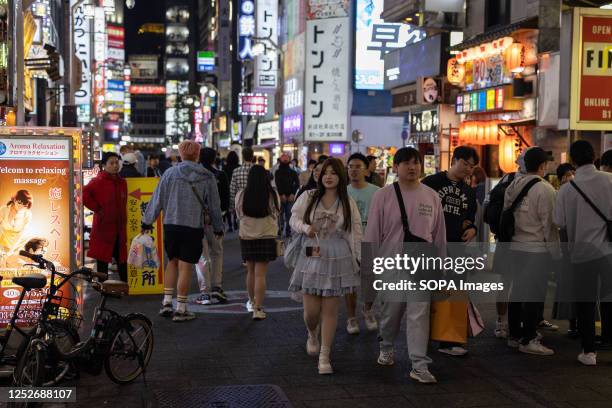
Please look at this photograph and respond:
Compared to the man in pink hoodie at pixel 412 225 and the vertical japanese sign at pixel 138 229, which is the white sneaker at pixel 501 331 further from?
the vertical japanese sign at pixel 138 229

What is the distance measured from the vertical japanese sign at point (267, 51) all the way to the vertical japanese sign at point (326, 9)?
14.3 metres

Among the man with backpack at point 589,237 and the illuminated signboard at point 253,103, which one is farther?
the illuminated signboard at point 253,103

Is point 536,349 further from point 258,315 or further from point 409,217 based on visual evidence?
point 258,315

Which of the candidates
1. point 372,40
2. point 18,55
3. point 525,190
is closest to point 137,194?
point 18,55

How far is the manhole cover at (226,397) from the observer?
19.2 ft

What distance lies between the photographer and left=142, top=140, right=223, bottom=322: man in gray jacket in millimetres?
9055

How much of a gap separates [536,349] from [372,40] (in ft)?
101

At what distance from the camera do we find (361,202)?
8.72 m

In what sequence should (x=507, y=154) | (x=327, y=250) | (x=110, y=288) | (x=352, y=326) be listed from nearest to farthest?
(x=110, y=288)
(x=327, y=250)
(x=352, y=326)
(x=507, y=154)

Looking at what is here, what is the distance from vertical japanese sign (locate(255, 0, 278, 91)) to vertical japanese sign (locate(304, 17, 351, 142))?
563 inches

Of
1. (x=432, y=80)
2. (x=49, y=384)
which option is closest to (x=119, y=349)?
(x=49, y=384)

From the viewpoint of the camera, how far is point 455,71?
1914 centimetres

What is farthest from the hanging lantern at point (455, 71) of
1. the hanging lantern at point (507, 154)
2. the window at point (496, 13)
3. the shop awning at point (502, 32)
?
the hanging lantern at point (507, 154)

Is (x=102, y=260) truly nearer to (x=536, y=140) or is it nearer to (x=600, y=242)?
(x=600, y=242)
